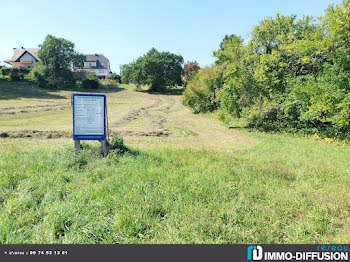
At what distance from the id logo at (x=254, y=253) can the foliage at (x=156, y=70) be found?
48.2 meters

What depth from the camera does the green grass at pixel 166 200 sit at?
295cm

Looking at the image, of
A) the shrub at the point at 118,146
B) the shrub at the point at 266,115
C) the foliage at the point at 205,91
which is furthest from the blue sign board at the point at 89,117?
the foliage at the point at 205,91

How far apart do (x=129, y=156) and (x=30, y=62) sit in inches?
2957

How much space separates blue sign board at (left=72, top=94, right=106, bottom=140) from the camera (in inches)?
244

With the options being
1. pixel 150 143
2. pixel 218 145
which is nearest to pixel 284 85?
pixel 218 145

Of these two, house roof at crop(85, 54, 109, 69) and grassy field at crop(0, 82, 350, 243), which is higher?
house roof at crop(85, 54, 109, 69)

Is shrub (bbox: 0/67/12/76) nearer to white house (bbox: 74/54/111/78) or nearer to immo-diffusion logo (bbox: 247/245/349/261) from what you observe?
white house (bbox: 74/54/111/78)

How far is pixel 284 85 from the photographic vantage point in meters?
12.2

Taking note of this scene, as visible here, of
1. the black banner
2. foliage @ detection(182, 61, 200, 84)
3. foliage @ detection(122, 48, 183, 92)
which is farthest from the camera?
foliage @ detection(182, 61, 200, 84)

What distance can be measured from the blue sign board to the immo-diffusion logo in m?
5.05

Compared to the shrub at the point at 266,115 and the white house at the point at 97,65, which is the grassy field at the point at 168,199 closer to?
the shrub at the point at 266,115

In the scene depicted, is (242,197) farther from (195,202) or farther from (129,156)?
(129,156)

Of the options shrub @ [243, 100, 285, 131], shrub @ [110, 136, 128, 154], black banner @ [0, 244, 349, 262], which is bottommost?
black banner @ [0, 244, 349, 262]

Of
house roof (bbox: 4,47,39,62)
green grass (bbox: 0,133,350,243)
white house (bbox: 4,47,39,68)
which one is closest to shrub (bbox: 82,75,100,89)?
white house (bbox: 4,47,39,68)
